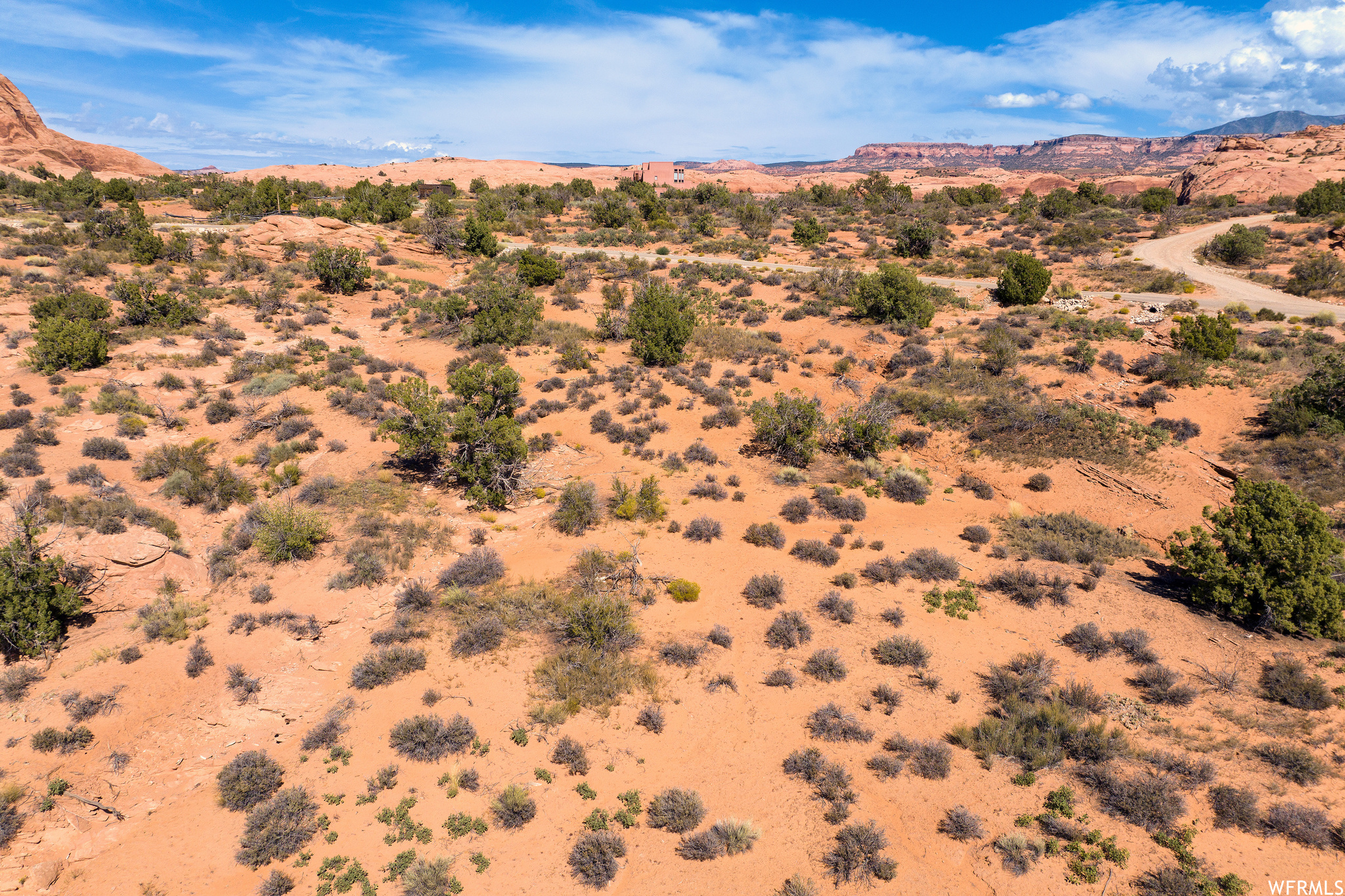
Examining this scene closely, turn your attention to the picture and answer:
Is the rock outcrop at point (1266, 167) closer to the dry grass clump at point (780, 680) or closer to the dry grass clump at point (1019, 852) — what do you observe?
the dry grass clump at point (780, 680)

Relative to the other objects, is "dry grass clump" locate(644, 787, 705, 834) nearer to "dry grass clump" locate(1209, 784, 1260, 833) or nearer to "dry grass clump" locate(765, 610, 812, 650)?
"dry grass clump" locate(765, 610, 812, 650)

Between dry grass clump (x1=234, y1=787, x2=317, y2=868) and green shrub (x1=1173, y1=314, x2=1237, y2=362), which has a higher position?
green shrub (x1=1173, y1=314, x2=1237, y2=362)

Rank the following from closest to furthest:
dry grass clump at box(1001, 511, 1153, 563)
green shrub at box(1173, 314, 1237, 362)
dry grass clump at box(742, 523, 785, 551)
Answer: dry grass clump at box(1001, 511, 1153, 563)
dry grass clump at box(742, 523, 785, 551)
green shrub at box(1173, 314, 1237, 362)

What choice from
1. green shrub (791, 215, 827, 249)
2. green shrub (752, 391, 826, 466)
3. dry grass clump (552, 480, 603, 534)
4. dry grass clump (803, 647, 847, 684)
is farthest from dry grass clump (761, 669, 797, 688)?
green shrub (791, 215, 827, 249)

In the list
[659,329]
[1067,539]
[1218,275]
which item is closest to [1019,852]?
[1067,539]

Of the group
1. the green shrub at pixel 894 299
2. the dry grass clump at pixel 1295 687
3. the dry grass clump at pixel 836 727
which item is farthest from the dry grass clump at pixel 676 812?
the green shrub at pixel 894 299
